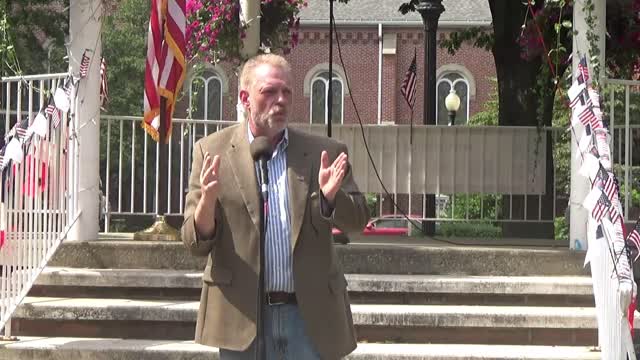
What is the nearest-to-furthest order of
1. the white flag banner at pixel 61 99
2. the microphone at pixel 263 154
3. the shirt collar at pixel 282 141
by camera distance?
the microphone at pixel 263 154
the shirt collar at pixel 282 141
the white flag banner at pixel 61 99

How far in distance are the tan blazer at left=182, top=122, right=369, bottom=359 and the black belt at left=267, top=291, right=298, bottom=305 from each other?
52mm

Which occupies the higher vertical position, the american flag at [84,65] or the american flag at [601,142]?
the american flag at [84,65]

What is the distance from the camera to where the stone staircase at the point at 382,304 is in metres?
7.37

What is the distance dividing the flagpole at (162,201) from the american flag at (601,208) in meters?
3.75

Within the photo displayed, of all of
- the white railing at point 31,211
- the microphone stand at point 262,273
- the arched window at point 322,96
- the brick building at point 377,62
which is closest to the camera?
the microphone stand at point 262,273

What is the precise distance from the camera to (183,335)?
7.68 m

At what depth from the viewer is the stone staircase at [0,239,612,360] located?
24.2ft

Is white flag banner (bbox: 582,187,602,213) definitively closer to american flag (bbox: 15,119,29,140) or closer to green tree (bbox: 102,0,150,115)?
american flag (bbox: 15,119,29,140)

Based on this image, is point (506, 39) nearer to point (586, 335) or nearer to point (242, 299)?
point (586, 335)

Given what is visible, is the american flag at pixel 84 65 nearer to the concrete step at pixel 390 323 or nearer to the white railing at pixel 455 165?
the concrete step at pixel 390 323

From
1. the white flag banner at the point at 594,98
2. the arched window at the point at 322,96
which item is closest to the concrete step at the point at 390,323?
the white flag banner at the point at 594,98

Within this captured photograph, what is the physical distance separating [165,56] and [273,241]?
569cm

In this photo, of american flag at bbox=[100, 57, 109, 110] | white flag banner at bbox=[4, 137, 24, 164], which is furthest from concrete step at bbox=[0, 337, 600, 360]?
american flag at bbox=[100, 57, 109, 110]

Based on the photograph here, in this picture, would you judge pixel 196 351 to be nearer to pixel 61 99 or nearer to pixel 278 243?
pixel 61 99
